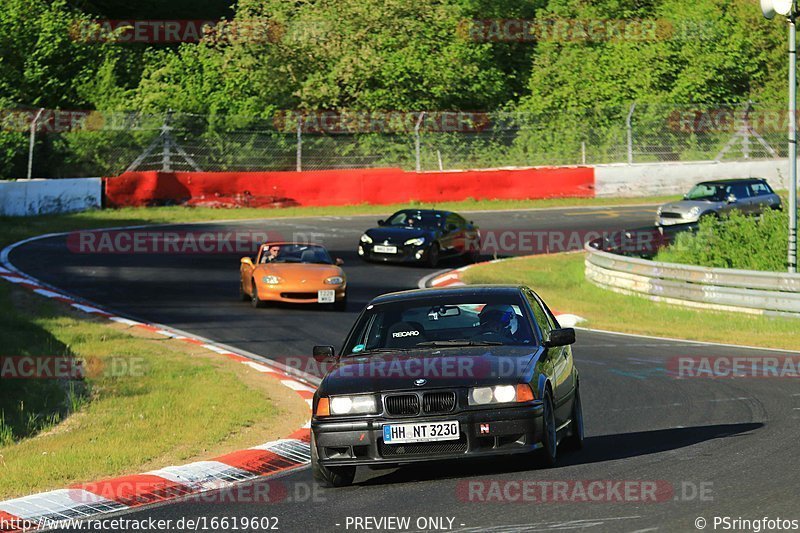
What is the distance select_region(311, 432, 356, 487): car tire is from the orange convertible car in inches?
502

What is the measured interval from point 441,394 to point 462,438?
0.33 m

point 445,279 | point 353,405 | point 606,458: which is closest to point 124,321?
point 445,279

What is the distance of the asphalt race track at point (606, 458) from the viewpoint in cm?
750

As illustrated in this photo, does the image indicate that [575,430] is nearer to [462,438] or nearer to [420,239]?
[462,438]

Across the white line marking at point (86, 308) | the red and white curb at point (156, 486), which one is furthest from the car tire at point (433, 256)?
the red and white curb at point (156, 486)

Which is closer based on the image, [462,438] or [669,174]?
[462,438]

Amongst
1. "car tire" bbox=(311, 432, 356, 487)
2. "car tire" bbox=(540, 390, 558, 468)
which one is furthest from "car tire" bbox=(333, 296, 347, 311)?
"car tire" bbox=(540, 390, 558, 468)

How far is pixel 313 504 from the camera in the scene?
8.27 m

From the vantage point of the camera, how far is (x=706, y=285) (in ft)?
69.7

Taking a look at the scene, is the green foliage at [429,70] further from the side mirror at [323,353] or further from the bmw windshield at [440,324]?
the side mirror at [323,353]

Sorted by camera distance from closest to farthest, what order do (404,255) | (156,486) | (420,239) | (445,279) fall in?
(156,486)
(445,279)
(404,255)
(420,239)

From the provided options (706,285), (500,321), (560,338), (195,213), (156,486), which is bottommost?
(706,285)

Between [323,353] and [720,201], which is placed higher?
[323,353]

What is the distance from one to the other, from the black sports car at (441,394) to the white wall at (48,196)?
26.1 meters
